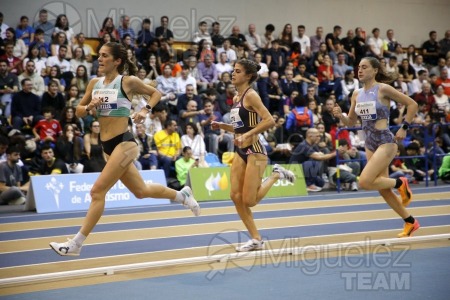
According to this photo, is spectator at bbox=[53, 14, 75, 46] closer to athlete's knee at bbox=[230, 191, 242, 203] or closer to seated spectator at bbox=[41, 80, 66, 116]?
seated spectator at bbox=[41, 80, 66, 116]

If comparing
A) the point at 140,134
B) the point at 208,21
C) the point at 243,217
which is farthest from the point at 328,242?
the point at 208,21

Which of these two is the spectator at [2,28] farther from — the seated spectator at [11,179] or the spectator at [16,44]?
the seated spectator at [11,179]

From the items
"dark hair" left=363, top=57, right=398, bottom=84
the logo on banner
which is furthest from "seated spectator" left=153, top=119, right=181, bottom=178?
"dark hair" left=363, top=57, right=398, bottom=84

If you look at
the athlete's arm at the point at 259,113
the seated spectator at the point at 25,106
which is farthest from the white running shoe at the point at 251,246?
the seated spectator at the point at 25,106

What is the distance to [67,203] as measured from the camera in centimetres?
1241

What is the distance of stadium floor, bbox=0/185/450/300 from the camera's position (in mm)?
5551

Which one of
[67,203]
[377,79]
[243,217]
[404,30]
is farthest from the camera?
[404,30]

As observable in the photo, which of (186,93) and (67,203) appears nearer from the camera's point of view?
(67,203)

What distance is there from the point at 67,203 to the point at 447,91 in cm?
1322

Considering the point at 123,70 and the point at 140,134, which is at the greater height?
the point at 123,70

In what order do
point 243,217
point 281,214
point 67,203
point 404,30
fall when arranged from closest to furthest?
point 243,217, point 281,214, point 67,203, point 404,30

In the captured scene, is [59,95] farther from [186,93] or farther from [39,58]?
[186,93]

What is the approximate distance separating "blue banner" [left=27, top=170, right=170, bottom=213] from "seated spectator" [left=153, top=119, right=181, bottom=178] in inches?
66.8

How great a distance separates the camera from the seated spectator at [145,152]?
47.1ft
